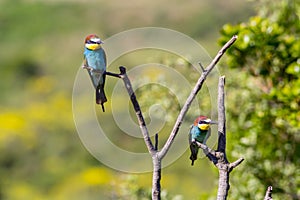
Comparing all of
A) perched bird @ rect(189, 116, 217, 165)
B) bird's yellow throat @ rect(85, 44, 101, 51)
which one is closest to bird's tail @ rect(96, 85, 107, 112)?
bird's yellow throat @ rect(85, 44, 101, 51)

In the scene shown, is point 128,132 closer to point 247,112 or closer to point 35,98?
point 247,112

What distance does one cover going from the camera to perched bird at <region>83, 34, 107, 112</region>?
251cm

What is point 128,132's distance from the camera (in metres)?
2.84

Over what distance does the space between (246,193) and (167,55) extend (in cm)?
112

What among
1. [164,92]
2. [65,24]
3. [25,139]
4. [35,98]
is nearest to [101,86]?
[164,92]

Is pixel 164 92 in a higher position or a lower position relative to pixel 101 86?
higher

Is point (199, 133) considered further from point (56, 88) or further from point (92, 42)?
point (56, 88)

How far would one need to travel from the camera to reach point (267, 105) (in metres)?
4.27

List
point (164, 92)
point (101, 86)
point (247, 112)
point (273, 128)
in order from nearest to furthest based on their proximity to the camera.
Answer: point (101, 86) → point (273, 128) → point (247, 112) → point (164, 92)

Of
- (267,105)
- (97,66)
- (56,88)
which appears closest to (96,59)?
(97,66)

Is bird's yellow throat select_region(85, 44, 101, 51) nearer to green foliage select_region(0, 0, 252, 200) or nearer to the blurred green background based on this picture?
the blurred green background

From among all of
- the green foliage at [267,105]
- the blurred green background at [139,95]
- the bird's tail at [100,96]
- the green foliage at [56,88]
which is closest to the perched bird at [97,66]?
the bird's tail at [100,96]

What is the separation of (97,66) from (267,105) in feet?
6.25

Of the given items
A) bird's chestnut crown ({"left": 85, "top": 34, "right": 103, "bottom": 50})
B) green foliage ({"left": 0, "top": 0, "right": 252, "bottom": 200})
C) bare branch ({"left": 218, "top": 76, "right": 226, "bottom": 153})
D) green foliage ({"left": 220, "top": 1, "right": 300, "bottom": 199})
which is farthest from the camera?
green foliage ({"left": 0, "top": 0, "right": 252, "bottom": 200})
